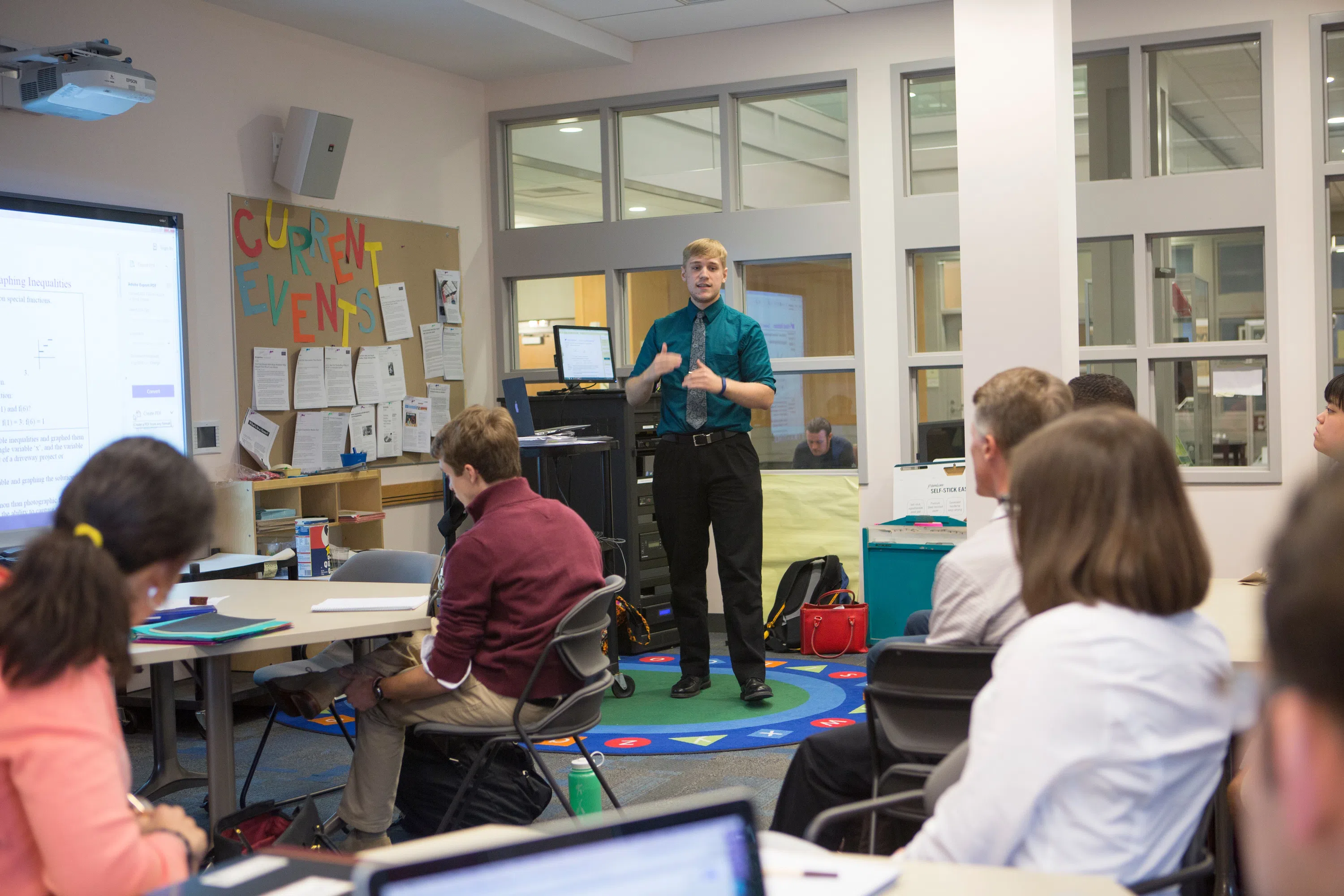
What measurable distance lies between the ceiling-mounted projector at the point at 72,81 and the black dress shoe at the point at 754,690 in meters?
3.24

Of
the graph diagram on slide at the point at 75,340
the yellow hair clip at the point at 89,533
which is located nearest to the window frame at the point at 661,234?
the graph diagram on slide at the point at 75,340

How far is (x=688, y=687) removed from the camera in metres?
5.05

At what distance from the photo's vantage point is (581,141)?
7.18 m

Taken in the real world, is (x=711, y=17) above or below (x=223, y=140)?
above

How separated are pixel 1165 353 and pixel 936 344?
1.15 meters

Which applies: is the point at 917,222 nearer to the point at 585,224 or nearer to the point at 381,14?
the point at 585,224

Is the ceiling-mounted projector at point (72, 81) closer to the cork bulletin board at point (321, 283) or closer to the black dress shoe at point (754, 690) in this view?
the cork bulletin board at point (321, 283)

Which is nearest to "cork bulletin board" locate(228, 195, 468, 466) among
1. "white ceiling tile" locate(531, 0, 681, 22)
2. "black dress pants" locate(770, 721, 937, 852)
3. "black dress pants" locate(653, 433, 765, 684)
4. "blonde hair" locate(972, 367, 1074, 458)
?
"white ceiling tile" locate(531, 0, 681, 22)

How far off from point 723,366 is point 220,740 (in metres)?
2.67

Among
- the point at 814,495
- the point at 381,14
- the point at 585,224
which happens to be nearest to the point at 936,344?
the point at 814,495

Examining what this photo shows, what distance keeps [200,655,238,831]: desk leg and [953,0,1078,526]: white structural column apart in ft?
8.43

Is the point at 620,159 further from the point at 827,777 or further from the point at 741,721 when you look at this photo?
the point at 827,777

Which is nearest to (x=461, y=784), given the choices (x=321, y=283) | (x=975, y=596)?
(x=975, y=596)

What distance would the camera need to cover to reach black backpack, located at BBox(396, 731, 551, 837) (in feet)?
10.5
